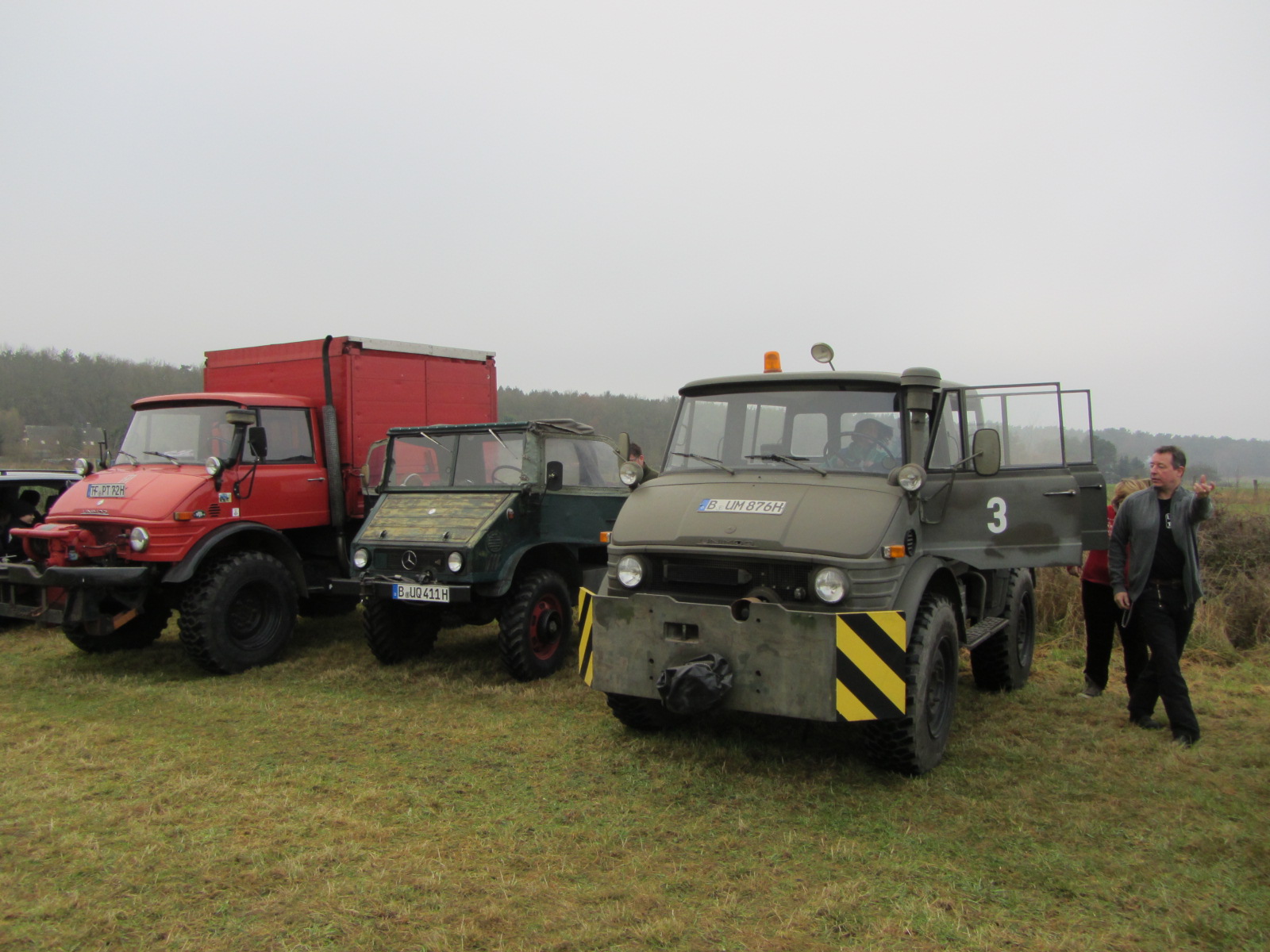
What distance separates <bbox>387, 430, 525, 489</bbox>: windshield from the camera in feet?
24.9

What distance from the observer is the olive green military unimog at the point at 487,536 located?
271 inches

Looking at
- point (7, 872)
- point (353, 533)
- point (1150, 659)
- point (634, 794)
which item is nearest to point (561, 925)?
point (634, 794)

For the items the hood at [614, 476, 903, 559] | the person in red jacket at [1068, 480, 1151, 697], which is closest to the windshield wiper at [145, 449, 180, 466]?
the hood at [614, 476, 903, 559]

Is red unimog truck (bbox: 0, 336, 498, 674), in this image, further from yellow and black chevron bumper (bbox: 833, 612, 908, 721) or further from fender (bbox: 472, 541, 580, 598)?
yellow and black chevron bumper (bbox: 833, 612, 908, 721)

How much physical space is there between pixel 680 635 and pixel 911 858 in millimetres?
1523

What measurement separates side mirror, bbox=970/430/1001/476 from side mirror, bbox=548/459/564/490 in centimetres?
365

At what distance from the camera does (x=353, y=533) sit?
29.5 ft

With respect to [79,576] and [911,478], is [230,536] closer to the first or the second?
[79,576]

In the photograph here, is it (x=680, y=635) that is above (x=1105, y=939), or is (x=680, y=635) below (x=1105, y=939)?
above

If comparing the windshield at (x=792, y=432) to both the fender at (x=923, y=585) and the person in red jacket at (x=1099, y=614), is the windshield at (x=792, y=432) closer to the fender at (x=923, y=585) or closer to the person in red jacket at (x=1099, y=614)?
the fender at (x=923, y=585)

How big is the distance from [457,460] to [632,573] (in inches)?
127

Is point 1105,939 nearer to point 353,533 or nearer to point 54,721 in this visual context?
A: point 54,721

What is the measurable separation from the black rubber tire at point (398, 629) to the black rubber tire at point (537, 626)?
914mm

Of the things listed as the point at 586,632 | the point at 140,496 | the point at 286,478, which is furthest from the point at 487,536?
the point at 140,496
